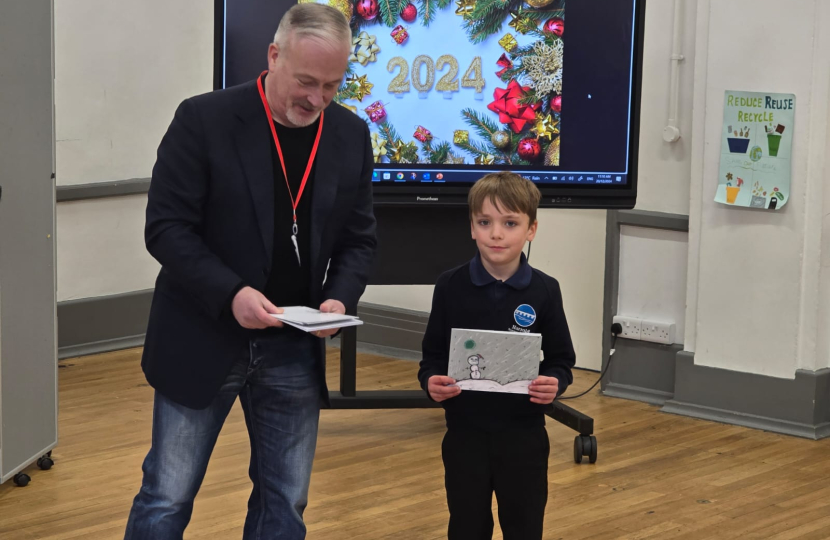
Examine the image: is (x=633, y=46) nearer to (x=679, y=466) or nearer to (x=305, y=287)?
(x=679, y=466)

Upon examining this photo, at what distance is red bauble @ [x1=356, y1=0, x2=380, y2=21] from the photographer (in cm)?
398

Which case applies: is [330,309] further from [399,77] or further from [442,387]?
[399,77]

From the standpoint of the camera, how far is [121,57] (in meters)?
5.65

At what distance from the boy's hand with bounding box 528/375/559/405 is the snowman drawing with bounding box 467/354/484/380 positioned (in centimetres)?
12

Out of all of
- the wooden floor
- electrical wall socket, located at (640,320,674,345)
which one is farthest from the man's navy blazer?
electrical wall socket, located at (640,320,674,345)

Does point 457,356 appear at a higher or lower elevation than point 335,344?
higher

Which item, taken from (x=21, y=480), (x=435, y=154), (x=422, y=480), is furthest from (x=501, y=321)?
(x=21, y=480)

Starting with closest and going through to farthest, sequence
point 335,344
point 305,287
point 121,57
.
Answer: point 305,287, point 121,57, point 335,344

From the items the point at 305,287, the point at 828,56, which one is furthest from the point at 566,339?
the point at 828,56

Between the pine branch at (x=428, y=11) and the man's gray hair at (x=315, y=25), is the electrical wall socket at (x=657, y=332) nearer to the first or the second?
the pine branch at (x=428, y=11)

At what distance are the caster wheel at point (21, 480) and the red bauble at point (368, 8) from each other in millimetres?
1989

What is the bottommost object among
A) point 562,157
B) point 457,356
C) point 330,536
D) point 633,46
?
point 330,536

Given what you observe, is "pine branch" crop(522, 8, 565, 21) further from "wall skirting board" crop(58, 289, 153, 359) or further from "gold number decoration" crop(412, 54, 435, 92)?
"wall skirting board" crop(58, 289, 153, 359)

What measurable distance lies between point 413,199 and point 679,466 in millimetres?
1385
